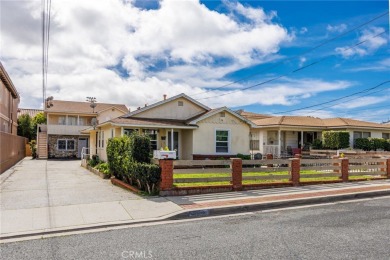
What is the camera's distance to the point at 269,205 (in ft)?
29.7

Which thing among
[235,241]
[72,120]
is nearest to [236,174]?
[235,241]

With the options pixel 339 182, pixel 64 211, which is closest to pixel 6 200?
pixel 64 211

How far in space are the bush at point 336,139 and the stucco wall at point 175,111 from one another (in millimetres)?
12587

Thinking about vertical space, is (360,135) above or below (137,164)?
above

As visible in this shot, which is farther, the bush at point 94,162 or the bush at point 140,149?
the bush at point 94,162

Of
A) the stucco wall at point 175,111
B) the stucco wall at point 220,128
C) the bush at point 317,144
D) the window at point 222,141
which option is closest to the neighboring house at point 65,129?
the stucco wall at point 175,111

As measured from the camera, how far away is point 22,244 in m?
5.87

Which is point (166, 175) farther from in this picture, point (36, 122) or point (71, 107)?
point (36, 122)

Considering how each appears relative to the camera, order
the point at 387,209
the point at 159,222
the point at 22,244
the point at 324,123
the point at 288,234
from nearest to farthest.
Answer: the point at 22,244 → the point at 288,234 → the point at 159,222 → the point at 387,209 → the point at 324,123

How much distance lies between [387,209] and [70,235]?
803 centimetres

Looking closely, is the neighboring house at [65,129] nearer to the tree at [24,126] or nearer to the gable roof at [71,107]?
the gable roof at [71,107]

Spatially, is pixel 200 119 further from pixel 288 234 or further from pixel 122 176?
pixel 288 234

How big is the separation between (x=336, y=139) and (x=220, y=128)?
490 inches

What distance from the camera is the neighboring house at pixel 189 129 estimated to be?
67.5 feet
